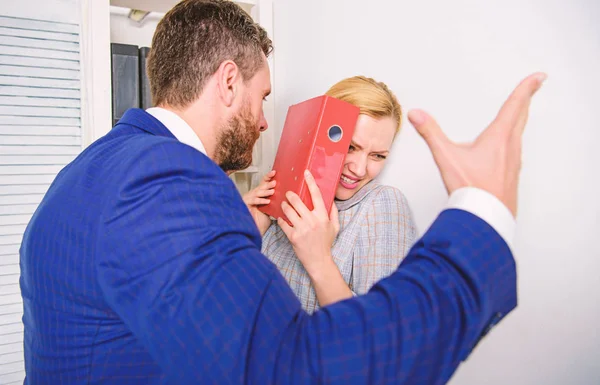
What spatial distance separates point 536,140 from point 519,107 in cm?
35

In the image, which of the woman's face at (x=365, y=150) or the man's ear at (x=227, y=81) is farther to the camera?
the woman's face at (x=365, y=150)

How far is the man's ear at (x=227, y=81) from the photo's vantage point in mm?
895

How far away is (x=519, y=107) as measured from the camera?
0.54 metres

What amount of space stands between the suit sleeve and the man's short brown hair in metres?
A: 0.44

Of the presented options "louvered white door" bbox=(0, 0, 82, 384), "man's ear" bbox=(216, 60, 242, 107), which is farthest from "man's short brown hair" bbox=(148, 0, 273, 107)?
"louvered white door" bbox=(0, 0, 82, 384)

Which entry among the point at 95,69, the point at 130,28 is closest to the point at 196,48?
the point at 95,69

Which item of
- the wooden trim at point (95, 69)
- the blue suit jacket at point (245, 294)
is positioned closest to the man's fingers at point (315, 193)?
the blue suit jacket at point (245, 294)

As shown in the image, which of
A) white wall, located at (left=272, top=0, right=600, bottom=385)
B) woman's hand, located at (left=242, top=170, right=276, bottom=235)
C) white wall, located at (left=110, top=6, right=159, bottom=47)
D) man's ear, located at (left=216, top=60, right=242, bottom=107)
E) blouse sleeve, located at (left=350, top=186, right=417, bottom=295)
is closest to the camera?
white wall, located at (left=272, top=0, right=600, bottom=385)

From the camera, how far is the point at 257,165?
1726 millimetres

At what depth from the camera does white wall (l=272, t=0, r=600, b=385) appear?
0.78 meters

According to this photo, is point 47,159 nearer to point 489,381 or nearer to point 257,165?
point 257,165

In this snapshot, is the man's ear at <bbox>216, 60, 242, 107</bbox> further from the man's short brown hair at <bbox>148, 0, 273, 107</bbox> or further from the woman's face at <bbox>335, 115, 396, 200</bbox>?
the woman's face at <bbox>335, 115, 396, 200</bbox>

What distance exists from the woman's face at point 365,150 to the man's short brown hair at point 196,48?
0.29 meters

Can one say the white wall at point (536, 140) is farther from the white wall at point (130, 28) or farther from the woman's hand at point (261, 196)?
the white wall at point (130, 28)
